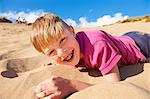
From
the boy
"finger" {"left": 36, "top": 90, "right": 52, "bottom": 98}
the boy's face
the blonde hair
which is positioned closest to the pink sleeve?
the boy

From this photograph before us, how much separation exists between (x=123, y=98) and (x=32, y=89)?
32.6 inches

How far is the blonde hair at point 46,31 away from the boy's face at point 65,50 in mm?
35

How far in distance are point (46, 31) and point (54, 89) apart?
17.9 inches

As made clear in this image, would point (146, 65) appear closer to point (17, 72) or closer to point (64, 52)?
point (64, 52)

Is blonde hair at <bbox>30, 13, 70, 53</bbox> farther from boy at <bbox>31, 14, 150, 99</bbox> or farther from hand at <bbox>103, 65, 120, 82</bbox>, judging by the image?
hand at <bbox>103, 65, 120, 82</bbox>

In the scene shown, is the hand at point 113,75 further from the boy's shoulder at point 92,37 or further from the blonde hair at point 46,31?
the blonde hair at point 46,31

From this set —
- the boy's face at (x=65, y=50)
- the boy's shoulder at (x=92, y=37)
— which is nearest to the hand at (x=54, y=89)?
the boy's face at (x=65, y=50)

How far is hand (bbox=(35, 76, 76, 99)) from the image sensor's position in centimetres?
221

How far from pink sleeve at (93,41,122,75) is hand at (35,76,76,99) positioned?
372mm

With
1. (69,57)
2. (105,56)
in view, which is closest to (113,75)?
(105,56)

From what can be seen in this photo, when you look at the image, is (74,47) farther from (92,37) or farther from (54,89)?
(54,89)

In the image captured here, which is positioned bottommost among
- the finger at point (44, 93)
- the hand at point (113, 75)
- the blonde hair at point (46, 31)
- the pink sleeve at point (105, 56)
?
the finger at point (44, 93)

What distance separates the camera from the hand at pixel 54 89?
221 centimetres

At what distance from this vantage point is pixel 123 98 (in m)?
1.75
